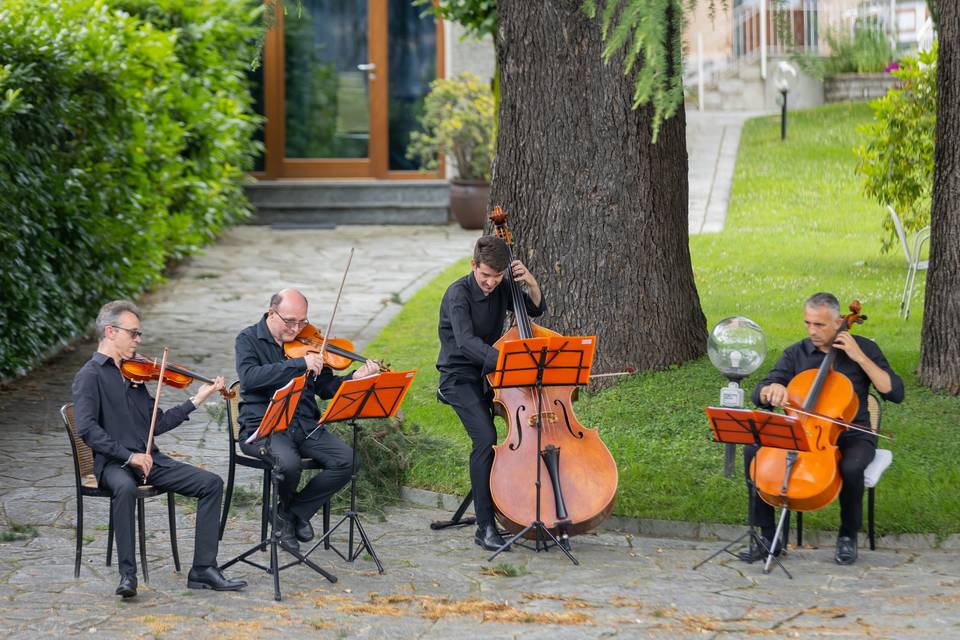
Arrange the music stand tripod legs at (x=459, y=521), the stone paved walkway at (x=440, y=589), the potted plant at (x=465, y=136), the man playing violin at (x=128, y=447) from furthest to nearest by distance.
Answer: the potted plant at (x=465, y=136) < the music stand tripod legs at (x=459, y=521) < the man playing violin at (x=128, y=447) < the stone paved walkway at (x=440, y=589)

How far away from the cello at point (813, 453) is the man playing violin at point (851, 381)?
66 millimetres

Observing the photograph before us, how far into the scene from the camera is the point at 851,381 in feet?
22.5

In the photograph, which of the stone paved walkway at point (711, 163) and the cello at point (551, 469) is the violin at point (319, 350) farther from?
the stone paved walkway at point (711, 163)

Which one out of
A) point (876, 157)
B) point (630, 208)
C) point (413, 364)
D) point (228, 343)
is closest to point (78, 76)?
point (228, 343)

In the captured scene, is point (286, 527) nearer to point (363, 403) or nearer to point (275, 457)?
point (275, 457)

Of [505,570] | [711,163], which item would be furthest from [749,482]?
[711,163]

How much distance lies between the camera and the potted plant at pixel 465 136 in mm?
17562

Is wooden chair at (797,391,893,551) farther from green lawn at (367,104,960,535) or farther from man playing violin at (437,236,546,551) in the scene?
man playing violin at (437,236,546,551)

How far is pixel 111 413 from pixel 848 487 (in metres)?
3.61

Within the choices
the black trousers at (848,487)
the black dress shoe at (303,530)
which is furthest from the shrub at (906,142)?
the black dress shoe at (303,530)

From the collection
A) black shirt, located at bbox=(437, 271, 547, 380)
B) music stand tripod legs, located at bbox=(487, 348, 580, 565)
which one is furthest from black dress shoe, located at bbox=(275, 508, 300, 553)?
black shirt, located at bbox=(437, 271, 547, 380)

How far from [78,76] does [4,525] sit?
17.3ft

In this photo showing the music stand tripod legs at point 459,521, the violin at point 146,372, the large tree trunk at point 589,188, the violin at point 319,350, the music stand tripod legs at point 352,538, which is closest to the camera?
the violin at point 146,372

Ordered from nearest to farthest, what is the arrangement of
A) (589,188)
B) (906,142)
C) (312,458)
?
(312,458) → (589,188) → (906,142)
